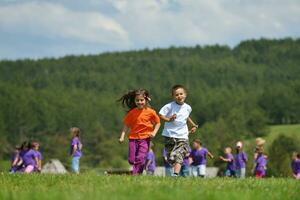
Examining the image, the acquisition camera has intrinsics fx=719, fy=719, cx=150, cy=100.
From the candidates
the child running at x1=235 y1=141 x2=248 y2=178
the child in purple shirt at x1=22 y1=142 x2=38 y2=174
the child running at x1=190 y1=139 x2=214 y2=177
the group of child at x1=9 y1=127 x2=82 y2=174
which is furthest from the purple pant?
the child running at x1=235 y1=141 x2=248 y2=178

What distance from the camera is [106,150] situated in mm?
153625

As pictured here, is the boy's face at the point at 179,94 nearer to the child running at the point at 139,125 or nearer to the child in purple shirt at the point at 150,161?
the child running at the point at 139,125

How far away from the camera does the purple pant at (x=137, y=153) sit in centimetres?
1524

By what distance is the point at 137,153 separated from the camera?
50.5 feet

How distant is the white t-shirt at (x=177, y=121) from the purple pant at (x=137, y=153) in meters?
0.53

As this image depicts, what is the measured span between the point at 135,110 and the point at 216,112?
6954 inches

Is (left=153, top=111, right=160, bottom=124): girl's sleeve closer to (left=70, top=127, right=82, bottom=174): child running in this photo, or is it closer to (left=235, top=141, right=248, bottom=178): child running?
(left=70, top=127, right=82, bottom=174): child running

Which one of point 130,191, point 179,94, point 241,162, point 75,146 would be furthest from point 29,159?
point 130,191

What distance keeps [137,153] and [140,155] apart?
14 cm

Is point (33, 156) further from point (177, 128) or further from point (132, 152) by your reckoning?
point (177, 128)

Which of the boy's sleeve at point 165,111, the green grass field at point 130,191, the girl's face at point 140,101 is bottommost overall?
the green grass field at point 130,191

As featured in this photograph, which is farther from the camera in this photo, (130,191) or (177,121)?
(177,121)

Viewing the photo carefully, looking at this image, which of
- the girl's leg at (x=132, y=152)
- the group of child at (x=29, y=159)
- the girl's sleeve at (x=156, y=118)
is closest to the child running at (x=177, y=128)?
the girl's sleeve at (x=156, y=118)

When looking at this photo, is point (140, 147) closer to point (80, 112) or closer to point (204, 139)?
point (204, 139)
